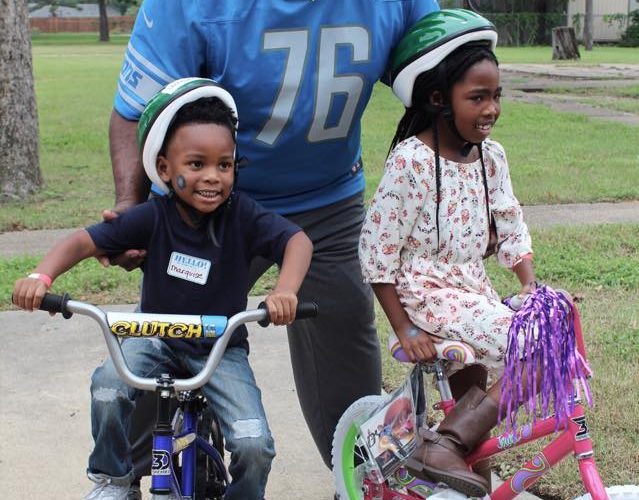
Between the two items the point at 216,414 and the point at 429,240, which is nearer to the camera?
the point at 216,414

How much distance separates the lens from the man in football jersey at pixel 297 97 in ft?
10.4

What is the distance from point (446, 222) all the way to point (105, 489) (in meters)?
1.20

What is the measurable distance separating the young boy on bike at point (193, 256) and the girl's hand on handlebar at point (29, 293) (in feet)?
0.28

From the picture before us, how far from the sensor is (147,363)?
2.96 meters

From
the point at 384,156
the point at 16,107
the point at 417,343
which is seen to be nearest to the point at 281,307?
the point at 417,343

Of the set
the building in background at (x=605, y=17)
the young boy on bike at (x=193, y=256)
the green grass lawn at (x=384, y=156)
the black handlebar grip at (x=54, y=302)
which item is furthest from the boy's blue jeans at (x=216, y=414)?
the building in background at (x=605, y=17)

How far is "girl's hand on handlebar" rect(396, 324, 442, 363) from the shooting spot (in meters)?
3.06

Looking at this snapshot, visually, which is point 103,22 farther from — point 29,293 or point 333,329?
point 29,293

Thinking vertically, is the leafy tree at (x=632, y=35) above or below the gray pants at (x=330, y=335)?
below

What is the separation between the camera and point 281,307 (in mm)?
2678

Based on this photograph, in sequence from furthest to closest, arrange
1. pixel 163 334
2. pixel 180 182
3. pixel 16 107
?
pixel 16 107
pixel 180 182
pixel 163 334

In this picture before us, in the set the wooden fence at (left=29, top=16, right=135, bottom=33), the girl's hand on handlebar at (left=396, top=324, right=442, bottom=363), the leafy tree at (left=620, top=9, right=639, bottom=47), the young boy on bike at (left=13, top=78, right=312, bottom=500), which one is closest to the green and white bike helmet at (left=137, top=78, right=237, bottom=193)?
the young boy on bike at (left=13, top=78, right=312, bottom=500)

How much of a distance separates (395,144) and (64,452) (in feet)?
6.14

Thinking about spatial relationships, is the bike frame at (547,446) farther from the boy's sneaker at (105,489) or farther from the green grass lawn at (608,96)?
the green grass lawn at (608,96)
